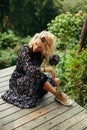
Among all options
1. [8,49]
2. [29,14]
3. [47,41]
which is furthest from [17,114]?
[29,14]

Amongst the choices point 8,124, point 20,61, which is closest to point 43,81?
point 20,61

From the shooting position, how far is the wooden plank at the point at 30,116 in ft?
14.9

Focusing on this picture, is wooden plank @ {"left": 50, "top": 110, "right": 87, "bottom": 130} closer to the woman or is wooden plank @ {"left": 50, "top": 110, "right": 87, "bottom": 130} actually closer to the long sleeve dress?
the woman

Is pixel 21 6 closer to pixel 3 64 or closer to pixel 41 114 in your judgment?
pixel 3 64

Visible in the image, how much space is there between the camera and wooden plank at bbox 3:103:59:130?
14.9 ft

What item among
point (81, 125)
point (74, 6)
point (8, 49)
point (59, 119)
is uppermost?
point (74, 6)

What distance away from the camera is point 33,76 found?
4930 millimetres

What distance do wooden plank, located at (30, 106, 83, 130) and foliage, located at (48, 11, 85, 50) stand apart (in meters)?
3.78

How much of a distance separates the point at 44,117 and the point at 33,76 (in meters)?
0.67

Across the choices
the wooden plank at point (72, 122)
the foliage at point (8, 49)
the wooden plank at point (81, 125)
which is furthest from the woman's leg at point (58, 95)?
the foliage at point (8, 49)

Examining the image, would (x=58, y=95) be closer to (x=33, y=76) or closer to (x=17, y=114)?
(x=33, y=76)

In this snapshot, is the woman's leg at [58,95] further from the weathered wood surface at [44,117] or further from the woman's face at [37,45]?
the woman's face at [37,45]

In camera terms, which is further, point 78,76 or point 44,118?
point 78,76

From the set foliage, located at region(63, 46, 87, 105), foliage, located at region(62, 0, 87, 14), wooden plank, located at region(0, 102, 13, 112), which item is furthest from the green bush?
foliage, located at region(62, 0, 87, 14)
